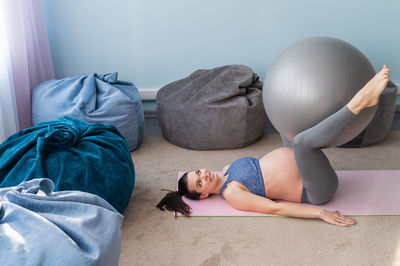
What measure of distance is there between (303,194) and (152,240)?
843 millimetres

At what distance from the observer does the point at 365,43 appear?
325 cm

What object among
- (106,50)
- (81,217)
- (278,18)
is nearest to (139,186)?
(81,217)

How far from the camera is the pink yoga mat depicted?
2.13 m

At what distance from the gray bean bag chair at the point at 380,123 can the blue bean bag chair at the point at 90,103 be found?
5.26 feet

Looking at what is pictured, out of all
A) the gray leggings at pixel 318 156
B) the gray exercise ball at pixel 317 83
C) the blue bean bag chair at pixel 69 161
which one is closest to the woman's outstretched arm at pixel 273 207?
the gray leggings at pixel 318 156

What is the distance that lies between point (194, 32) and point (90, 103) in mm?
1079

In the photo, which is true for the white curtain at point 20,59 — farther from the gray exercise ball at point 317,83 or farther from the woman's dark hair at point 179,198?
the gray exercise ball at point 317,83

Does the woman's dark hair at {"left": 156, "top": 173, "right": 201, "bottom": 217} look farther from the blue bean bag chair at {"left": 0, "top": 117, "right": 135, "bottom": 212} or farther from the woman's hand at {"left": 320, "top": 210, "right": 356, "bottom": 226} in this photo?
the woman's hand at {"left": 320, "top": 210, "right": 356, "bottom": 226}

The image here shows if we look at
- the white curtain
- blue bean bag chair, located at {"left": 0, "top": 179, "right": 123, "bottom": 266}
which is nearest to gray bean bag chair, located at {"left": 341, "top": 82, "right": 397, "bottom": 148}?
blue bean bag chair, located at {"left": 0, "top": 179, "right": 123, "bottom": 266}

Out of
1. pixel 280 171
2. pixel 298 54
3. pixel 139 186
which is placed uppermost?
pixel 298 54

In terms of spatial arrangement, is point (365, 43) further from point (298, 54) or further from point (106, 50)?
point (106, 50)

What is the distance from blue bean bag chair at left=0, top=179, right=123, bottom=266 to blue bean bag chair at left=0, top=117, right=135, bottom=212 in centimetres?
47

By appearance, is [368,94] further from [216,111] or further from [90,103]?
[90,103]

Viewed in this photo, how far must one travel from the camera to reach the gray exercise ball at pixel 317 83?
180 centimetres
